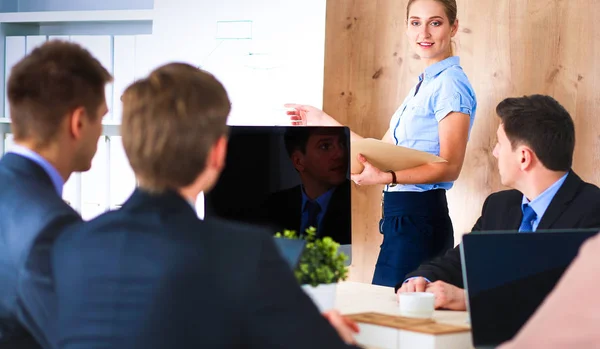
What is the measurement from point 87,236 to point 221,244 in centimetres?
20

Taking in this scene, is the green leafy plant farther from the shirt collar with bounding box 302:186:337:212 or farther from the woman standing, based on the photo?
the woman standing

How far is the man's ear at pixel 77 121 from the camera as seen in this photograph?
1.64 metres

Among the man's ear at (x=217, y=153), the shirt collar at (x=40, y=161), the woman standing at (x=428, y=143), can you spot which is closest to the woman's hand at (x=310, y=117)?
the woman standing at (x=428, y=143)

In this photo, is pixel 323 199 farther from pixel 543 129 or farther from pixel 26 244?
pixel 26 244

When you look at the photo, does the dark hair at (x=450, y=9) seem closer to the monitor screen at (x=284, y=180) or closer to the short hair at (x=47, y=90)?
the monitor screen at (x=284, y=180)

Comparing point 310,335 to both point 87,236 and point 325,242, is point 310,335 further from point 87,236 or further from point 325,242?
point 325,242

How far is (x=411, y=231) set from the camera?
289 cm

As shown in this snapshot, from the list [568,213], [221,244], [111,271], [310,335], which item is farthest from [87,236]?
[568,213]

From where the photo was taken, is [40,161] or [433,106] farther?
[433,106]

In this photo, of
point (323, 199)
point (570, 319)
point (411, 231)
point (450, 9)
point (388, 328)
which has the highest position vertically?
point (450, 9)

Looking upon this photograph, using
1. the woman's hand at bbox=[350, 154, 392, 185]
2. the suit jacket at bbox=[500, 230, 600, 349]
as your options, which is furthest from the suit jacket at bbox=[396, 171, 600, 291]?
the suit jacket at bbox=[500, 230, 600, 349]

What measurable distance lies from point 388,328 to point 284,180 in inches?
29.6

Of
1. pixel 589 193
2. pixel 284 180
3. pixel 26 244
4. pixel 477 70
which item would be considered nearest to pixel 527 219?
pixel 589 193

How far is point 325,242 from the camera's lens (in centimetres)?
159
